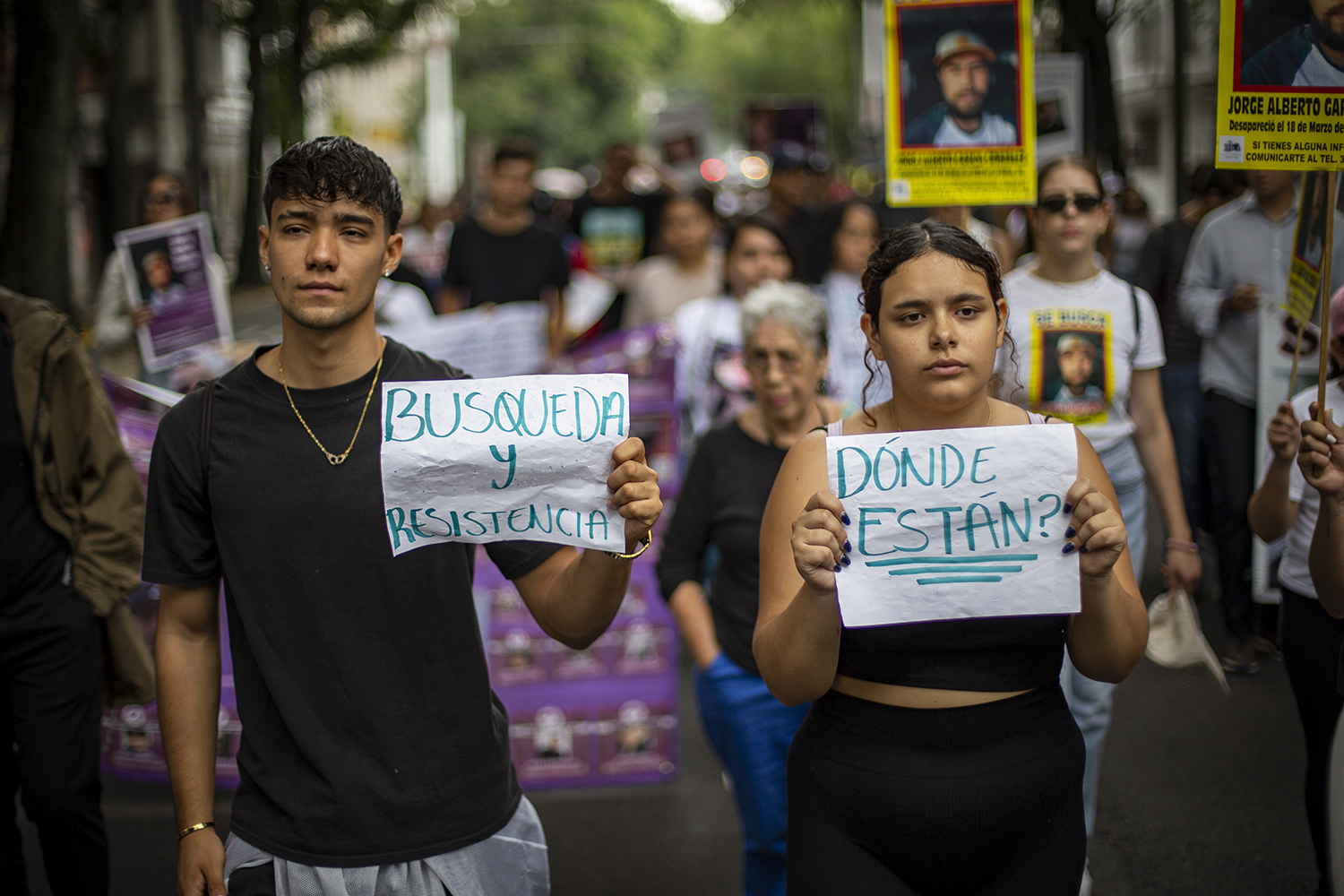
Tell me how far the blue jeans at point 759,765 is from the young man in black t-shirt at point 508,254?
12.0 ft

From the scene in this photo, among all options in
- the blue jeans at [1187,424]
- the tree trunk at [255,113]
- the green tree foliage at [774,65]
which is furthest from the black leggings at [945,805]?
the green tree foliage at [774,65]

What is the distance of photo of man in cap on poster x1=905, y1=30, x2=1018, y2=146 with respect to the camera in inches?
165

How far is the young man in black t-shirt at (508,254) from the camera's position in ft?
21.4

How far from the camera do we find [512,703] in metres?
4.71

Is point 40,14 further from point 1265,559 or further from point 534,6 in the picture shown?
point 534,6

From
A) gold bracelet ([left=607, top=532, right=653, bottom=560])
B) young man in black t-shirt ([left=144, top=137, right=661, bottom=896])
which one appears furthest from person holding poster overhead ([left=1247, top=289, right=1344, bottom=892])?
young man in black t-shirt ([left=144, top=137, right=661, bottom=896])

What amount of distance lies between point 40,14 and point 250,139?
840 cm

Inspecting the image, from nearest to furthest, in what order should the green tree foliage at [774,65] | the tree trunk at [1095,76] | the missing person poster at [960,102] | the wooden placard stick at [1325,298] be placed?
1. the wooden placard stick at [1325,298]
2. the missing person poster at [960,102]
3. the tree trunk at [1095,76]
4. the green tree foliage at [774,65]

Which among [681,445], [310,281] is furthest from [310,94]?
[310,281]

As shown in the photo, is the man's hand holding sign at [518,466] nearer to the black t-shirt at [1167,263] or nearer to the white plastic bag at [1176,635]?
the white plastic bag at [1176,635]

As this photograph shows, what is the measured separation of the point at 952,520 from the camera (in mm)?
2053

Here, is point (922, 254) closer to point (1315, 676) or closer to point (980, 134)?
point (1315, 676)

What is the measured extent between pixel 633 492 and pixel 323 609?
2.05 ft

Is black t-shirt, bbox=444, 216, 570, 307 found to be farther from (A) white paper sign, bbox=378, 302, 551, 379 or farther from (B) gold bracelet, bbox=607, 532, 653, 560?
(B) gold bracelet, bbox=607, 532, 653, 560
